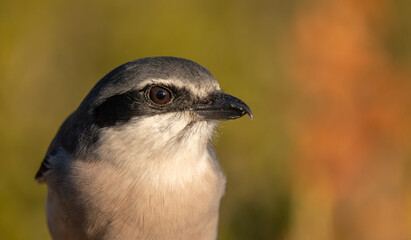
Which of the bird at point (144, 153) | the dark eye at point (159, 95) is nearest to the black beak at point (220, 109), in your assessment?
the bird at point (144, 153)

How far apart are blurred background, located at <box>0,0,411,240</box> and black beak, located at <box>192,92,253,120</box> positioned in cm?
198

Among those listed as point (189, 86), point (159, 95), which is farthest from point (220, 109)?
point (159, 95)

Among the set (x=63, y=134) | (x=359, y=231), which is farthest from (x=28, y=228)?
A: (x=359, y=231)

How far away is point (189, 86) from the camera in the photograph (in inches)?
125

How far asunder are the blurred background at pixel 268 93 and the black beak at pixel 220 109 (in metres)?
1.98

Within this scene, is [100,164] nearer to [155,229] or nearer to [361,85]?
[155,229]

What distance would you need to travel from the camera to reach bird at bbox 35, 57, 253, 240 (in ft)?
10.4

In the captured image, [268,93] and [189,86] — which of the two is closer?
[189,86]

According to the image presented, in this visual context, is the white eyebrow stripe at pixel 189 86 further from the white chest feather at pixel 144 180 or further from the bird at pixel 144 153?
the white chest feather at pixel 144 180

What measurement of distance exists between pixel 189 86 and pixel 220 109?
0.71ft

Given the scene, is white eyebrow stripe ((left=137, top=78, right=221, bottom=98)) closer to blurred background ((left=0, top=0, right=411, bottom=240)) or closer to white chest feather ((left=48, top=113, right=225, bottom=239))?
white chest feather ((left=48, top=113, right=225, bottom=239))

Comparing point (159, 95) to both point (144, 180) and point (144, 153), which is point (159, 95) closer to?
point (144, 153)

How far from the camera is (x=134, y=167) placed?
3232mm

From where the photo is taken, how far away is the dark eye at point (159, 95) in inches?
124
